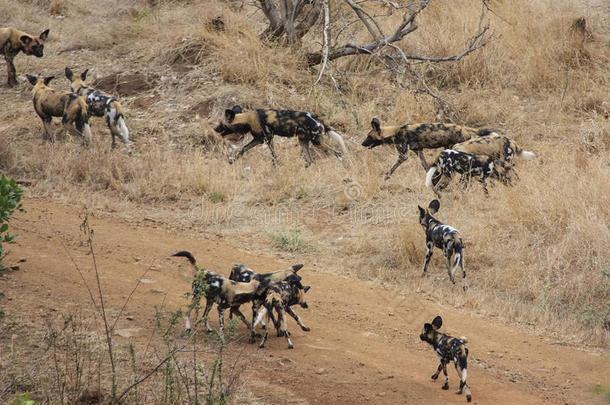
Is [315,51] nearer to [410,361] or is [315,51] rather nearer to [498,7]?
[498,7]

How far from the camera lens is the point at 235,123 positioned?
10.7 meters

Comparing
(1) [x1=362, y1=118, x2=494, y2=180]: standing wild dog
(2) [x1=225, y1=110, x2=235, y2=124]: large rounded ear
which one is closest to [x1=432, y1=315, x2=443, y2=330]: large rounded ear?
(1) [x1=362, y1=118, x2=494, y2=180]: standing wild dog

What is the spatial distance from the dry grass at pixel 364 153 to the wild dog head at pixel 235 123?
37cm

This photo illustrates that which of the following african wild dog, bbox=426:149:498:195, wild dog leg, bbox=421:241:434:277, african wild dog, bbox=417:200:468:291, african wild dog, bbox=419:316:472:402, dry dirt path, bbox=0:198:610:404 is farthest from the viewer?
african wild dog, bbox=426:149:498:195

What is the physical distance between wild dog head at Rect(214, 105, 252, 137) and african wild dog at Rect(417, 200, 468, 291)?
12.3 feet

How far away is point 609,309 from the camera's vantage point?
22.1 ft

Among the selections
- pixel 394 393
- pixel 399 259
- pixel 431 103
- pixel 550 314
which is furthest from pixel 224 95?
pixel 394 393

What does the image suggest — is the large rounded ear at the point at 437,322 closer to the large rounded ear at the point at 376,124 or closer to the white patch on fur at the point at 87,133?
the large rounded ear at the point at 376,124

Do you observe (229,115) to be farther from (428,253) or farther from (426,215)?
(428,253)

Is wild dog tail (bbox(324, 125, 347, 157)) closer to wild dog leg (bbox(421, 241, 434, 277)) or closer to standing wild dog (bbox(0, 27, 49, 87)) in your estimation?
wild dog leg (bbox(421, 241, 434, 277))

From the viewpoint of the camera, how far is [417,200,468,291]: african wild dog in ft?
23.6

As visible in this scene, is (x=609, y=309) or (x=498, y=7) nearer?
(x=609, y=309)

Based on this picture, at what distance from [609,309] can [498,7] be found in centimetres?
891

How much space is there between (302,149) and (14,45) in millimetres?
6082
